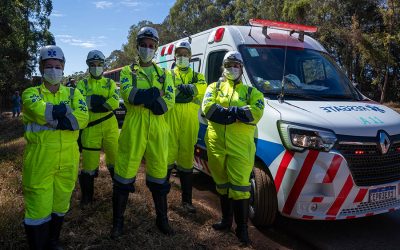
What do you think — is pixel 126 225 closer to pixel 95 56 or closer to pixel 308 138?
pixel 308 138

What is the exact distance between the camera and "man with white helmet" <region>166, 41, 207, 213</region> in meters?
5.19

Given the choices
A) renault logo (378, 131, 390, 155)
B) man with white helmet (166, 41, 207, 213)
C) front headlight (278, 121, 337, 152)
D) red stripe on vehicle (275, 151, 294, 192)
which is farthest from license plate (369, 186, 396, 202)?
man with white helmet (166, 41, 207, 213)

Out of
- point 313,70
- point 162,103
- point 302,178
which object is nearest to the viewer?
point 162,103

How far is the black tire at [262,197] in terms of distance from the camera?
465 centimetres

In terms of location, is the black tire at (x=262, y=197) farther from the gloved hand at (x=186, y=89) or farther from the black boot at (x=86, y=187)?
the black boot at (x=86, y=187)

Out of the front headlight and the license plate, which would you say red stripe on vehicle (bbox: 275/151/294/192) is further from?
the license plate

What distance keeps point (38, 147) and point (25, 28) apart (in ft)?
90.2

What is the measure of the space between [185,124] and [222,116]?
1038 millimetres

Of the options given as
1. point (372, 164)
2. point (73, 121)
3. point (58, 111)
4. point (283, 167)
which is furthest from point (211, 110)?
point (372, 164)

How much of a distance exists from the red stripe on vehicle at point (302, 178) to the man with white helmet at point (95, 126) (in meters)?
2.52

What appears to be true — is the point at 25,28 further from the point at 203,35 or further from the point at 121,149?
the point at 121,149

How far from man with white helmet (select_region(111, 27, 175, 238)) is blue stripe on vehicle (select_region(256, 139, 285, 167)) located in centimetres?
117

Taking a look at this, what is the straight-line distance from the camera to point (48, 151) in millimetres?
3564

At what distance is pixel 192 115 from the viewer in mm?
5293
